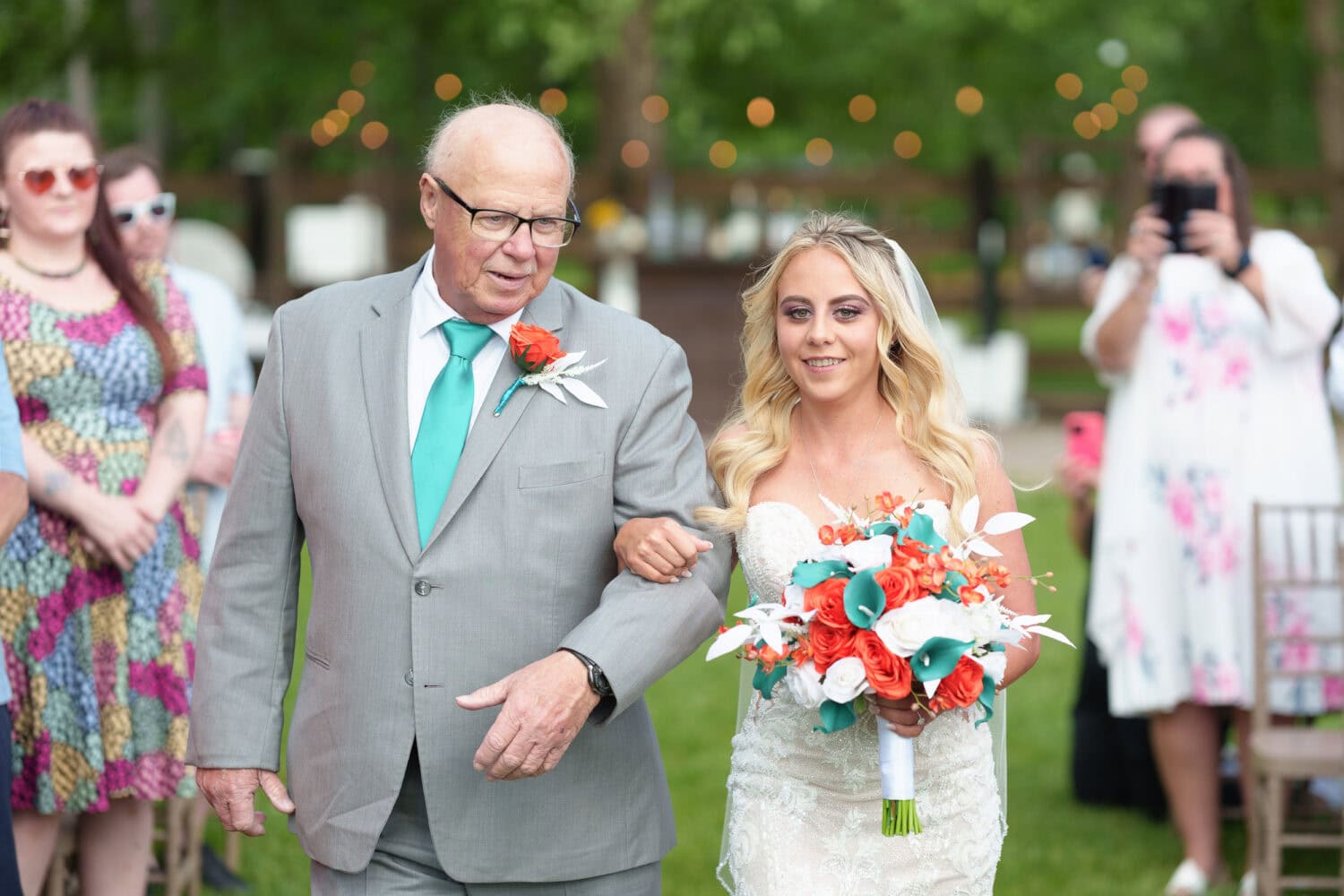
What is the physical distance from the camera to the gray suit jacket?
12.0 feet

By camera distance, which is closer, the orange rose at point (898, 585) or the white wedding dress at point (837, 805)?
the orange rose at point (898, 585)

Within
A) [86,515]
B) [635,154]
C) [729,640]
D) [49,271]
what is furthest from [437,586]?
[635,154]

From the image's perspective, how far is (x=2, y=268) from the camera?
203 inches

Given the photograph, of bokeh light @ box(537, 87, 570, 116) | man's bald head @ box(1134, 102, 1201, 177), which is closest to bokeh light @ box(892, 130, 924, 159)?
bokeh light @ box(537, 87, 570, 116)

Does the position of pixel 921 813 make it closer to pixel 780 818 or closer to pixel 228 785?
pixel 780 818

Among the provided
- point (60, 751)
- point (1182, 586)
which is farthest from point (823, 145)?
point (60, 751)

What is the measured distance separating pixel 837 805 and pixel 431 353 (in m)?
1.34

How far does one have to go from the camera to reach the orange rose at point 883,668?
359 centimetres

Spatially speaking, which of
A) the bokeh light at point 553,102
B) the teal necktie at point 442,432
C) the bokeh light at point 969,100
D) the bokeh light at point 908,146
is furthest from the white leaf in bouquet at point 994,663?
the bokeh light at point 969,100

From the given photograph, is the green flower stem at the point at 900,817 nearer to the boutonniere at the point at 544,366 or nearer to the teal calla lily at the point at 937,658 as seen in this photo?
the teal calla lily at the point at 937,658

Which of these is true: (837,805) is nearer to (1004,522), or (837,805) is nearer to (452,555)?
(1004,522)

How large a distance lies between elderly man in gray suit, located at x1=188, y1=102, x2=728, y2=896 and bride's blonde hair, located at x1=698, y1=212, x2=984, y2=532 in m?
0.42

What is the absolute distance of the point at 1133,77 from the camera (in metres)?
31.9

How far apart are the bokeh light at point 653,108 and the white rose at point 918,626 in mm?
20521
